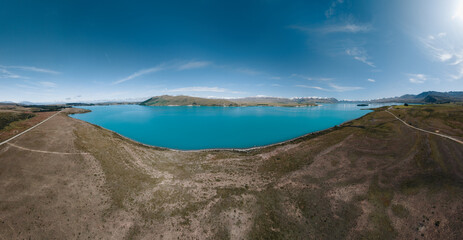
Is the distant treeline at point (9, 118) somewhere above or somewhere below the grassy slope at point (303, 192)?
above

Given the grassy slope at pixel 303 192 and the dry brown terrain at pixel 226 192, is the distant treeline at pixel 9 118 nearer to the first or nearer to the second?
the dry brown terrain at pixel 226 192

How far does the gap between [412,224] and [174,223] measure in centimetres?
2793

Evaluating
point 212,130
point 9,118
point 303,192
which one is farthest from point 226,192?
point 9,118

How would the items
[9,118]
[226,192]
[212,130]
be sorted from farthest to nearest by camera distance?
[212,130] → [9,118] → [226,192]

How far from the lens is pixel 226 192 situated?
2362cm

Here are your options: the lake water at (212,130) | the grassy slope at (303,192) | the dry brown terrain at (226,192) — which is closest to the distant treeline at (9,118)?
the dry brown terrain at (226,192)

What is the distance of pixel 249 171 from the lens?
98.1 feet

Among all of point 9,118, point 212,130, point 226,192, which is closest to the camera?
point 226,192

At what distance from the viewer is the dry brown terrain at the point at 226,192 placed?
17.0 meters

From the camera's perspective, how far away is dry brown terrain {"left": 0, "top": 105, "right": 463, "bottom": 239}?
17.0 m

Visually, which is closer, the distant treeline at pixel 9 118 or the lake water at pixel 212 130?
the distant treeline at pixel 9 118

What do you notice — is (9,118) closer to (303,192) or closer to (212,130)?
(212,130)

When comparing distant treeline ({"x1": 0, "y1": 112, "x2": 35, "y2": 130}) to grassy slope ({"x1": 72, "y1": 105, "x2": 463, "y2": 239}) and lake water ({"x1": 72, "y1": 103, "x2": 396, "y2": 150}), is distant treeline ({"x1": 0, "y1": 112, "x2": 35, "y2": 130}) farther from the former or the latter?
lake water ({"x1": 72, "y1": 103, "x2": 396, "y2": 150})

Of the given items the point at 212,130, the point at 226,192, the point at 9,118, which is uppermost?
the point at 9,118
